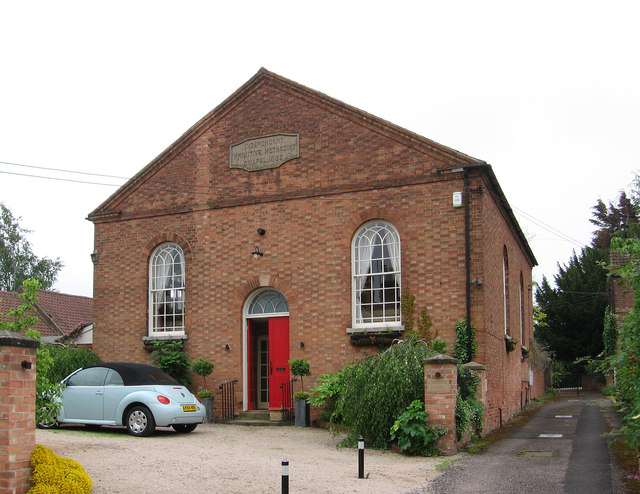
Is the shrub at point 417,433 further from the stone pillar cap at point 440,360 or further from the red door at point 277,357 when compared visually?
the red door at point 277,357

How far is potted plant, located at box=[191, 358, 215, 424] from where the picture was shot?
17.3 meters

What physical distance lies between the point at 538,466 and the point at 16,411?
7897 mm

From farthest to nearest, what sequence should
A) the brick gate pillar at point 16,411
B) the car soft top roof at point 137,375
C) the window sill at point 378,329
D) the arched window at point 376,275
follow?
1. the arched window at point 376,275
2. the window sill at point 378,329
3. the car soft top roof at point 137,375
4. the brick gate pillar at point 16,411

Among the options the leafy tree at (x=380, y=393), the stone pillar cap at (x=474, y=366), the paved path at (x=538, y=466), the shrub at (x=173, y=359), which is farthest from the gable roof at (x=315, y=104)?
the paved path at (x=538, y=466)

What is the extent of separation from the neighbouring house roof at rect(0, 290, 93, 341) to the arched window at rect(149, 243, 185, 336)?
9829 millimetres

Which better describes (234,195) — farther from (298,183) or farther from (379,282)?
(379,282)

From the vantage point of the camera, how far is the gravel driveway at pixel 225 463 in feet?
29.6

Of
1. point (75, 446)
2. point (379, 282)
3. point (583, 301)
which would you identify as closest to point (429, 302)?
point (379, 282)

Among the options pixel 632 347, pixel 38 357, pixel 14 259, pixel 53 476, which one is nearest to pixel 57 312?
pixel 14 259

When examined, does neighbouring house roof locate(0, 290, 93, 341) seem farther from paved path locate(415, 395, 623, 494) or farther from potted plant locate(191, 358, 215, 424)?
paved path locate(415, 395, 623, 494)

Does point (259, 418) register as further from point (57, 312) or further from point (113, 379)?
point (57, 312)

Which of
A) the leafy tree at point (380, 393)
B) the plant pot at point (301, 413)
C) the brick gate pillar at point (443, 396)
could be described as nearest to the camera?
the brick gate pillar at point (443, 396)

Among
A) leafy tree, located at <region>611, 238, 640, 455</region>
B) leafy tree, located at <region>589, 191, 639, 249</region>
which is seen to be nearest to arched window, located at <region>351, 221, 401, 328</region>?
leafy tree, located at <region>611, 238, 640, 455</region>

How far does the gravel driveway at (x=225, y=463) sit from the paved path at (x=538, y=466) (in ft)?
1.71
